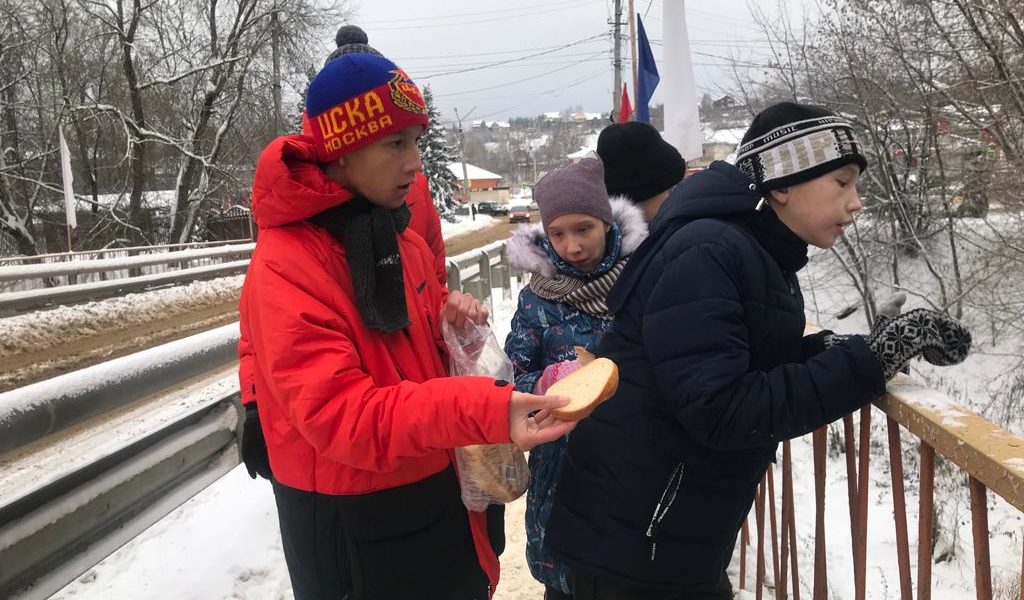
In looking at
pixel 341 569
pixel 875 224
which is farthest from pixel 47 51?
pixel 341 569

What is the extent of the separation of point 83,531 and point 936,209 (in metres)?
13.9

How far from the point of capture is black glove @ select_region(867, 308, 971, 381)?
1.59 m

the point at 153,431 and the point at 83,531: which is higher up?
the point at 153,431

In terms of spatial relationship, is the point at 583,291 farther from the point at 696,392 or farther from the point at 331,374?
the point at 331,374

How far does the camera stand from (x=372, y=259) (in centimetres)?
168

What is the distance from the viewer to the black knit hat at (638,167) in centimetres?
369

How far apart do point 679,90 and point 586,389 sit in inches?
263

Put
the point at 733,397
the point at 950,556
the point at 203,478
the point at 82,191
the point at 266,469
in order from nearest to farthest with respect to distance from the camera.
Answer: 1. the point at 733,397
2. the point at 266,469
3. the point at 203,478
4. the point at 950,556
5. the point at 82,191

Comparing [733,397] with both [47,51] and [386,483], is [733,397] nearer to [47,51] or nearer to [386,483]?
[386,483]

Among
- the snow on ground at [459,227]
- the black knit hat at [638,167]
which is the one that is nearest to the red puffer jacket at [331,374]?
the black knit hat at [638,167]

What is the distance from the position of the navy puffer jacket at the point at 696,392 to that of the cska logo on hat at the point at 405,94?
2.34 ft

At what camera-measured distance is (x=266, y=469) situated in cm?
203

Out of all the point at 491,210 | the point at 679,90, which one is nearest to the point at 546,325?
the point at 679,90

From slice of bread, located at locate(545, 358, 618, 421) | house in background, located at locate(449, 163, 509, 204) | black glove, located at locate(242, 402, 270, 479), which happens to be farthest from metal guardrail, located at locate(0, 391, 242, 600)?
house in background, located at locate(449, 163, 509, 204)
